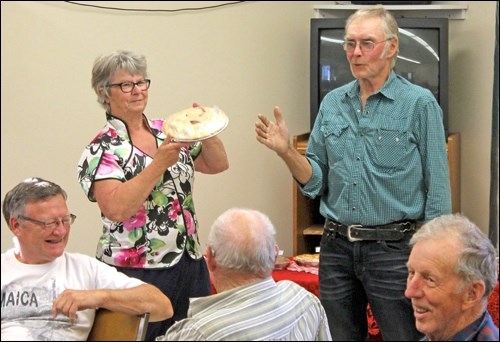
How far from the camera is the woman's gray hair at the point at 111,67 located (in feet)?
8.59

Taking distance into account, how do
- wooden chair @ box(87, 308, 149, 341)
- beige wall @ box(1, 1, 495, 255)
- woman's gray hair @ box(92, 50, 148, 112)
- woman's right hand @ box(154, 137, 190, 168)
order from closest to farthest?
wooden chair @ box(87, 308, 149, 341) < woman's right hand @ box(154, 137, 190, 168) < woman's gray hair @ box(92, 50, 148, 112) < beige wall @ box(1, 1, 495, 255)

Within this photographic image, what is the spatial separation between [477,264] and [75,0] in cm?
267

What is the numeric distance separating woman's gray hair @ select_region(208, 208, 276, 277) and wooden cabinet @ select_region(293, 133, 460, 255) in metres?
2.18

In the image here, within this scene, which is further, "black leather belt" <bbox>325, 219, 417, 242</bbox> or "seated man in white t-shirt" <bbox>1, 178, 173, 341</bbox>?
"black leather belt" <bbox>325, 219, 417, 242</bbox>

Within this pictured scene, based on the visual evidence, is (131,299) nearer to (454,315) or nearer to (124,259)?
(124,259)

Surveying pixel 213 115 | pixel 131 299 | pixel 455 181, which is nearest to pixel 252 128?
pixel 455 181

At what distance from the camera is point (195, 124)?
8.64 ft

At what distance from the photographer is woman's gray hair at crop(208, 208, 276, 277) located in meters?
1.96

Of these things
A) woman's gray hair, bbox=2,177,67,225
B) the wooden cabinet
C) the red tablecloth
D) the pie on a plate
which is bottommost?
the red tablecloth

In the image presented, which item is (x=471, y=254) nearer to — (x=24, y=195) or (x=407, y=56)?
(x=24, y=195)

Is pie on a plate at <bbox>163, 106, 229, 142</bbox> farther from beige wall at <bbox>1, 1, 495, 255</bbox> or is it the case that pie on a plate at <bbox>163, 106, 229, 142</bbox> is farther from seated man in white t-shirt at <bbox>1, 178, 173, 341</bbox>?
beige wall at <bbox>1, 1, 495, 255</bbox>

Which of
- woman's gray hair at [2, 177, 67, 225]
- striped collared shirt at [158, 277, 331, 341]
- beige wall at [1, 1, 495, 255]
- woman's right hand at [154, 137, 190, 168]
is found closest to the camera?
striped collared shirt at [158, 277, 331, 341]

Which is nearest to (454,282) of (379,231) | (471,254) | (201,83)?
(471,254)

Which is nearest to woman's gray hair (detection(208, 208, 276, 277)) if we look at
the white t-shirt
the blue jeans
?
the white t-shirt
